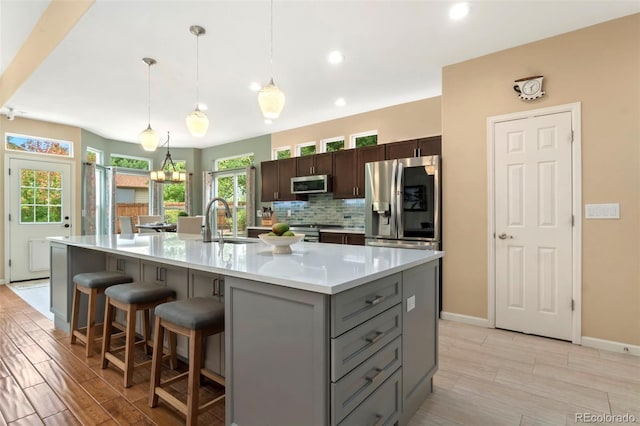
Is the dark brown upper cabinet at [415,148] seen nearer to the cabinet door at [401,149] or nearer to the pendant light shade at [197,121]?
the cabinet door at [401,149]

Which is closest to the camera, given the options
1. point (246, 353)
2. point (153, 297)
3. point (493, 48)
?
point (246, 353)

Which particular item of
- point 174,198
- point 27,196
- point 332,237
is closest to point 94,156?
point 27,196

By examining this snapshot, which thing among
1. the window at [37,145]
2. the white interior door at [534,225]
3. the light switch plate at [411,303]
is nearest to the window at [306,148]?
the white interior door at [534,225]

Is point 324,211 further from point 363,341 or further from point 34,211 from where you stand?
point 34,211

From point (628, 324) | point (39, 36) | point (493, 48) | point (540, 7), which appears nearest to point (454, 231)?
point (628, 324)

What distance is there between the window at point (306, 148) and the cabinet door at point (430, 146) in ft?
8.21

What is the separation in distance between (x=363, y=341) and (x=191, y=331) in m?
0.89

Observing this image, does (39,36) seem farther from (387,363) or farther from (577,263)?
(577,263)

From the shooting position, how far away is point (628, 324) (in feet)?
8.87

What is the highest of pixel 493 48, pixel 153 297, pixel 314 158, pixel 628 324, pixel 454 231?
pixel 493 48

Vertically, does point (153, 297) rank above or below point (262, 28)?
below

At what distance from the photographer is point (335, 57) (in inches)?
134

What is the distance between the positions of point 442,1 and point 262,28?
1.51 m

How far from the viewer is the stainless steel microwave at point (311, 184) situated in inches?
212
